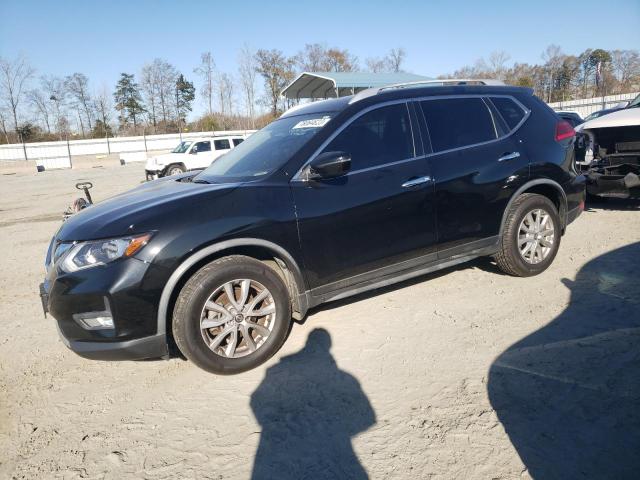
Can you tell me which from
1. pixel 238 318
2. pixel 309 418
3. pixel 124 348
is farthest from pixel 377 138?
pixel 124 348

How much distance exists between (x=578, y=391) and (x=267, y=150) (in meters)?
2.89

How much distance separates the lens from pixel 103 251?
9.16ft

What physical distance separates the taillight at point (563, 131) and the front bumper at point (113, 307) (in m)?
4.11

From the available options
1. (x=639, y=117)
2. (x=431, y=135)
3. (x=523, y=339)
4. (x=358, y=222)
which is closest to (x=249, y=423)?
(x=358, y=222)

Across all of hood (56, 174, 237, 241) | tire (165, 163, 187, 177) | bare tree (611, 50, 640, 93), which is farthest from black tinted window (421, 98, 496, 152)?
bare tree (611, 50, 640, 93)

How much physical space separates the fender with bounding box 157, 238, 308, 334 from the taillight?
3.19 metres

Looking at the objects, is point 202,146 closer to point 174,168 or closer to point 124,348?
point 174,168

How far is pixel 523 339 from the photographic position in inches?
128

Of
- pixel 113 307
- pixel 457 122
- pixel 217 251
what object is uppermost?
pixel 457 122

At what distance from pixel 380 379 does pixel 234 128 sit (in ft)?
194

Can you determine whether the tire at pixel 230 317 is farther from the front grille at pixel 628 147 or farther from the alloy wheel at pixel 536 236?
the front grille at pixel 628 147

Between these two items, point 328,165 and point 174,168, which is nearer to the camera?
point 328,165

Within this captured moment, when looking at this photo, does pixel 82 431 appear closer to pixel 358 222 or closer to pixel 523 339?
pixel 358 222

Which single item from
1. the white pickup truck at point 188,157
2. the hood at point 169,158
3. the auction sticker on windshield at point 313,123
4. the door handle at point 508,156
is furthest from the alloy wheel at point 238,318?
the hood at point 169,158
